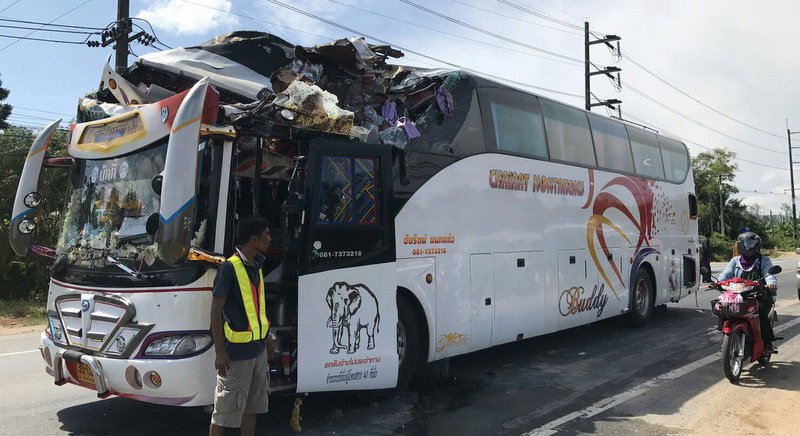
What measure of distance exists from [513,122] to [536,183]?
92cm

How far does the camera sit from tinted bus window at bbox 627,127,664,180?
11.1 metres

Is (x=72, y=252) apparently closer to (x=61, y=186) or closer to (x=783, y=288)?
(x=61, y=186)

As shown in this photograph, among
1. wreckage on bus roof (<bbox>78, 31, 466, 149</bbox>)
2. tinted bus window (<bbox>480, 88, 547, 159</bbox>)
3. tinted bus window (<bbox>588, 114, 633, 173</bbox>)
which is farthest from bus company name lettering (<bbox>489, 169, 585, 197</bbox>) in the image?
wreckage on bus roof (<bbox>78, 31, 466, 149</bbox>)

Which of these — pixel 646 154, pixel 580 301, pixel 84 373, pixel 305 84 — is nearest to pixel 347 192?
pixel 305 84

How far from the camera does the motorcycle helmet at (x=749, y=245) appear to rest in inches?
296

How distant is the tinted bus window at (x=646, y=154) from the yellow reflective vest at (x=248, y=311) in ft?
28.3

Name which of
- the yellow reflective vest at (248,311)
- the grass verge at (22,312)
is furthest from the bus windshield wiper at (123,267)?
the grass verge at (22,312)

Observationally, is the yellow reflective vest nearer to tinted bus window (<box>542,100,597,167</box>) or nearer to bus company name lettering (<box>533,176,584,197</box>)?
bus company name lettering (<box>533,176,584,197</box>)

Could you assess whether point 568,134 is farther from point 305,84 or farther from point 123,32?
point 123,32

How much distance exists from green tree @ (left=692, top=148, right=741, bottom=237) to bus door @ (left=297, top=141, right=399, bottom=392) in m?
51.8

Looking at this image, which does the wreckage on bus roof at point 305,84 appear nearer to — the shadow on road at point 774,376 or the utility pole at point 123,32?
the shadow on road at point 774,376

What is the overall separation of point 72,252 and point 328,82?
2.90 metres

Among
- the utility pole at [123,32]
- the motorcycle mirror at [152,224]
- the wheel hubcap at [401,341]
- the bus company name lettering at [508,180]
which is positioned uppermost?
the utility pole at [123,32]

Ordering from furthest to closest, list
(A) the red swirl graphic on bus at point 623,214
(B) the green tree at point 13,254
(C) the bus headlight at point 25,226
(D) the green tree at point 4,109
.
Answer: (D) the green tree at point 4,109
(B) the green tree at point 13,254
(A) the red swirl graphic on bus at point 623,214
(C) the bus headlight at point 25,226
